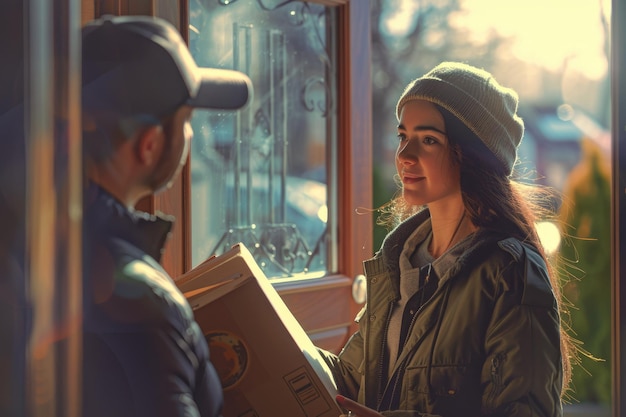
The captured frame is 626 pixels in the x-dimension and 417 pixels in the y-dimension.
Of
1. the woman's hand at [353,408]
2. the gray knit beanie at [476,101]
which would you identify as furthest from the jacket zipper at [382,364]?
the gray knit beanie at [476,101]

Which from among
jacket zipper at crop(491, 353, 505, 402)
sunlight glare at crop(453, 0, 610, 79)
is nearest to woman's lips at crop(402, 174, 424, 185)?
jacket zipper at crop(491, 353, 505, 402)

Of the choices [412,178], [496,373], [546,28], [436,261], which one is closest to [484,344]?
[496,373]

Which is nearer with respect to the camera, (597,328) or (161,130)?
(161,130)

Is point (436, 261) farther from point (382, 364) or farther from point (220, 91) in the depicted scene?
point (220, 91)

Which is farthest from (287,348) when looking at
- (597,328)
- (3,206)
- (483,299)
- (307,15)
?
(597,328)

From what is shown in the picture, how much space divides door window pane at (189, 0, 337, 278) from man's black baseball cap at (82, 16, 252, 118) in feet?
1.72

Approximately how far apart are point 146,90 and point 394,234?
63cm

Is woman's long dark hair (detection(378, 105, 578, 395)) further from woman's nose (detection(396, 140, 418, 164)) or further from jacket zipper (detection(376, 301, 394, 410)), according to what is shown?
jacket zipper (detection(376, 301, 394, 410))

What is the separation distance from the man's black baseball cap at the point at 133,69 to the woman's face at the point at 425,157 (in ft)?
1.49

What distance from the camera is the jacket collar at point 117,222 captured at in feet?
2.37

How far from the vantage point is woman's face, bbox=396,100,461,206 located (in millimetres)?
1116

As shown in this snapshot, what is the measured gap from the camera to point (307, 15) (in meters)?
1.79

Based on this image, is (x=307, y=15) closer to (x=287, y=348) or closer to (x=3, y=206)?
(x=287, y=348)

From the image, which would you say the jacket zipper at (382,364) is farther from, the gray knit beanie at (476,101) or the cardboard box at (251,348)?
the gray knit beanie at (476,101)
